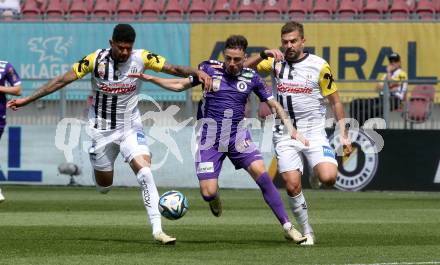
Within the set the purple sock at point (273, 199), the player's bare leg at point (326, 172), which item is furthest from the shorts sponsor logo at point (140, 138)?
the player's bare leg at point (326, 172)

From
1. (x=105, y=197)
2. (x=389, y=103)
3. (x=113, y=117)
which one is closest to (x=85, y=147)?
(x=105, y=197)

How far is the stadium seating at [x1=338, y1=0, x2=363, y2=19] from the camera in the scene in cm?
2697

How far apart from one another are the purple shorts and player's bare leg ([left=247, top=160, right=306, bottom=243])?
0.32 ft

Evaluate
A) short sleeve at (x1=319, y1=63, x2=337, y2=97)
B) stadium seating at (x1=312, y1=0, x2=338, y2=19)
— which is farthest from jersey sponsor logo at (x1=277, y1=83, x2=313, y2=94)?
stadium seating at (x1=312, y1=0, x2=338, y2=19)

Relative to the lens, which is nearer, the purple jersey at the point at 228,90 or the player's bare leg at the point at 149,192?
the player's bare leg at the point at 149,192

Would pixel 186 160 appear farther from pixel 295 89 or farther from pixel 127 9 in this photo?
pixel 295 89

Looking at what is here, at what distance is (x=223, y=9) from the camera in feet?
92.1

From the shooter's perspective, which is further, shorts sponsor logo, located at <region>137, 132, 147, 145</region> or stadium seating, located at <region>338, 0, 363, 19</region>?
stadium seating, located at <region>338, 0, 363, 19</region>

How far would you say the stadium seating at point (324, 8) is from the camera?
27211mm

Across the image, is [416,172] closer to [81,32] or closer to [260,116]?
[260,116]

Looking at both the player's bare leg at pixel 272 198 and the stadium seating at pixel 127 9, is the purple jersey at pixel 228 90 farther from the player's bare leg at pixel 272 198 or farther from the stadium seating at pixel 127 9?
the stadium seating at pixel 127 9

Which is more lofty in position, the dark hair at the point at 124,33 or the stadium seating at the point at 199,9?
the stadium seating at the point at 199,9

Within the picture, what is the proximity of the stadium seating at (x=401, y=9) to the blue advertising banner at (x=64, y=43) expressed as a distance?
473 cm

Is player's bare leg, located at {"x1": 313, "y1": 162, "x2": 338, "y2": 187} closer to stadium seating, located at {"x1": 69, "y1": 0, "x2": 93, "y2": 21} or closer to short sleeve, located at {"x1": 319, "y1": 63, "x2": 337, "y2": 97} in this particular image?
short sleeve, located at {"x1": 319, "y1": 63, "x2": 337, "y2": 97}
